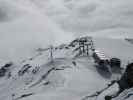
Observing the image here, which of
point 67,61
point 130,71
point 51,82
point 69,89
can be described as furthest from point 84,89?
point 67,61

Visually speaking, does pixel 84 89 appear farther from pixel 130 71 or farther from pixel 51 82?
pixel 130 71

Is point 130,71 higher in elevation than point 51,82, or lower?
higher

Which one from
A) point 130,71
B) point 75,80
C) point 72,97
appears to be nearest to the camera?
point 130,71

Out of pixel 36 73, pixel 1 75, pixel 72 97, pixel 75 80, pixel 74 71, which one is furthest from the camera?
pixel 1 75

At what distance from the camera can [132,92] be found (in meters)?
33.7

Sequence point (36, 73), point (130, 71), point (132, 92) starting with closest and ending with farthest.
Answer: point (132, 92) → point (130, 71) → point (36, 73)

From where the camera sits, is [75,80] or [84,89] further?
[75,80]

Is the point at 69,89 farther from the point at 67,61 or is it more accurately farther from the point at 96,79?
the point at 67,61

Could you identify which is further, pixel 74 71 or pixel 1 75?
pixel 1 75

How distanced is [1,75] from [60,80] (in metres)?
72.9

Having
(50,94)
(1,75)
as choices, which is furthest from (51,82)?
(1,75)

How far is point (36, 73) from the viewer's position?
10038 centimetres

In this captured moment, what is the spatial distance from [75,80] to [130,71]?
30200 millimetres

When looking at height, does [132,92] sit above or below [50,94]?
above
